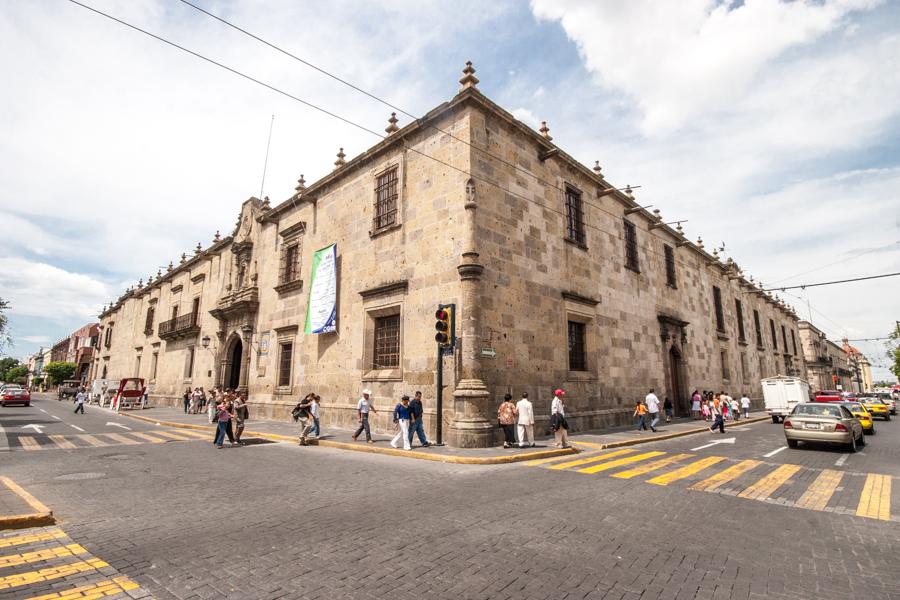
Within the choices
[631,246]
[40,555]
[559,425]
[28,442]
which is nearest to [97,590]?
[40,555]

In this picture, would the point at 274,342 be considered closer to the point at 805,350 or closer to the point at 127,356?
the point at 127,356

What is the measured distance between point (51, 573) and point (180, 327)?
31195mm

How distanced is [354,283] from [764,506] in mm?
13785

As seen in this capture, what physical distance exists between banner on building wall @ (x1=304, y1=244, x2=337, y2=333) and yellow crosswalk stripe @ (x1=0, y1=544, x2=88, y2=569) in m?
12.7

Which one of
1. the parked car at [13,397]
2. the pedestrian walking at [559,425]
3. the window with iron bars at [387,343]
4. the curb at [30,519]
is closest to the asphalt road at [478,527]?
the curb at [30,519]

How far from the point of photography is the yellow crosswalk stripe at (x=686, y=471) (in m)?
7.91

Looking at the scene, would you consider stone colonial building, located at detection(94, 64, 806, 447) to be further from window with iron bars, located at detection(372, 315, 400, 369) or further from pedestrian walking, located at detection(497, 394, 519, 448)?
pedestrian walking, located at detection(497, 394, 519, 448)

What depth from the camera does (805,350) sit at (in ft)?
187

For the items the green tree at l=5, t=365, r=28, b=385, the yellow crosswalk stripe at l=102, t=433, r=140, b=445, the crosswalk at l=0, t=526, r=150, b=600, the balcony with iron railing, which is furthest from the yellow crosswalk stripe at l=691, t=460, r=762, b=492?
the green tree at l=5, t=365, r=28, b=385

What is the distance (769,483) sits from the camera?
25.6 ft

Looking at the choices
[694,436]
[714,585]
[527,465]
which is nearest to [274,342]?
[527,465]

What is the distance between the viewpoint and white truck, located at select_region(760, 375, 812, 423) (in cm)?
2317

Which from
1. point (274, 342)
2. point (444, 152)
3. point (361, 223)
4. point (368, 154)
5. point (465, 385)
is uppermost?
point (368, 154)

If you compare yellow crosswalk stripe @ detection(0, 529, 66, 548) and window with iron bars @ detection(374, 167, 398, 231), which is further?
window with iron bars @ detection(374, 167, 398, 231)
